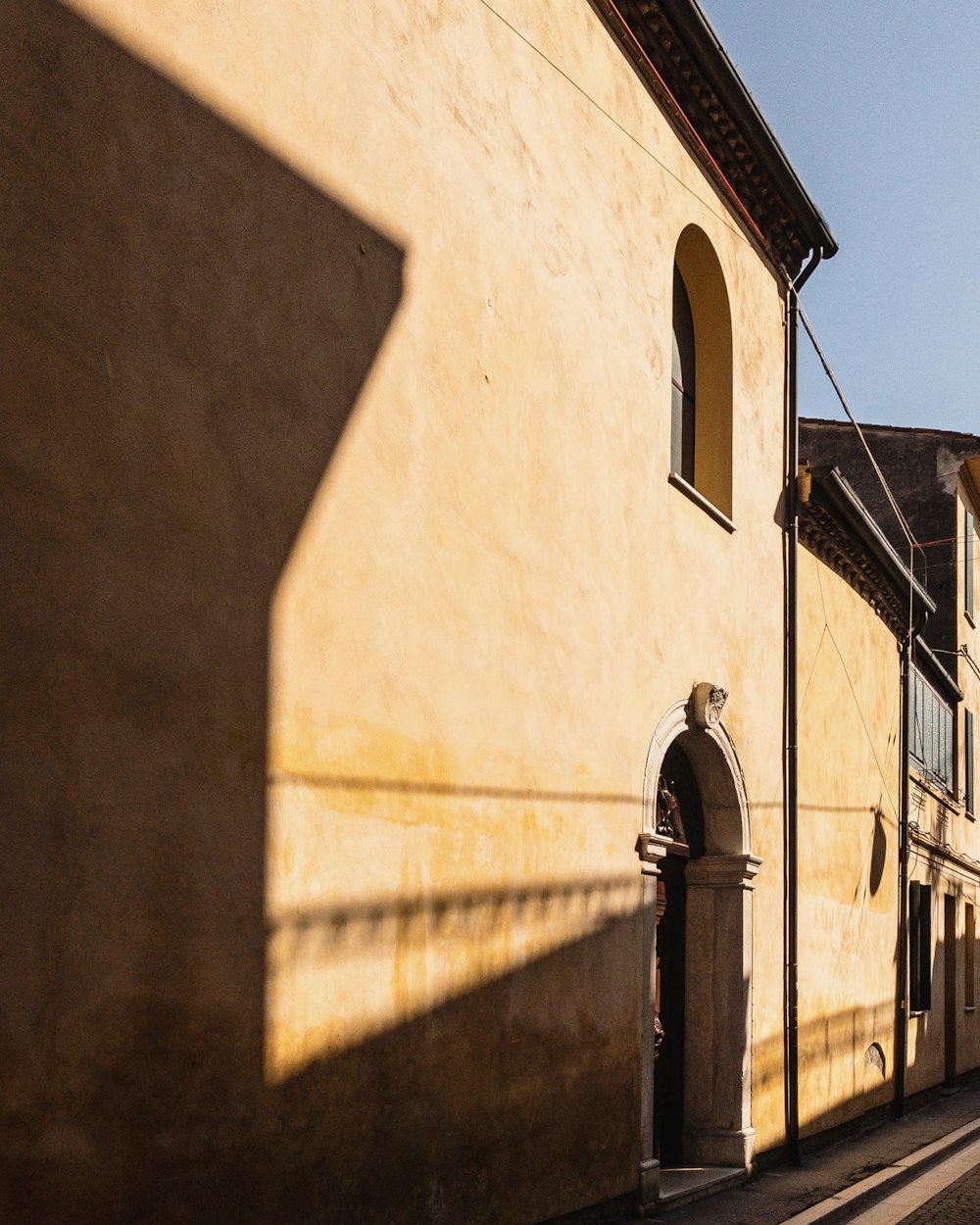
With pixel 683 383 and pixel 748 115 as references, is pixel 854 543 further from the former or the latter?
pixel 748 115

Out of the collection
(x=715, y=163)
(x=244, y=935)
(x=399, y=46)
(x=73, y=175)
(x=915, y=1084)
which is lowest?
(x=915, y=1084)

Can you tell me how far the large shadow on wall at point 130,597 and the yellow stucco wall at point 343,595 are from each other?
16 mm

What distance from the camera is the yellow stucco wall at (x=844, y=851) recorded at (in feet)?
42.0

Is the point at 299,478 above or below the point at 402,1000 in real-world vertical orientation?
above

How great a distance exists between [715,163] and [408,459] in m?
5.46

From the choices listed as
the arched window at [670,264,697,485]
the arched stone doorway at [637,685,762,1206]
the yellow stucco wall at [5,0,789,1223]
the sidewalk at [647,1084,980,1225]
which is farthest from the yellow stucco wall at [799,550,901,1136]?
the yellow stucco wall at [5,0,789,1223]

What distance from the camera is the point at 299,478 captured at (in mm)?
5969

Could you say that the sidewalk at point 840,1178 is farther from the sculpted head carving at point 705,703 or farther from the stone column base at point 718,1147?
the sculpted head carving at point 705,703

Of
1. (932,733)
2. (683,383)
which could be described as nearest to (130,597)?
(683,383)

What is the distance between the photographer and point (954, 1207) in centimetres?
987

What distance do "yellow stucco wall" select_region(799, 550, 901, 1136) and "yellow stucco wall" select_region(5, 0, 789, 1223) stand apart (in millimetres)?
3955

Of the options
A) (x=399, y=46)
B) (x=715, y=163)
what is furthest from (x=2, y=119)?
(x=715, y=163)

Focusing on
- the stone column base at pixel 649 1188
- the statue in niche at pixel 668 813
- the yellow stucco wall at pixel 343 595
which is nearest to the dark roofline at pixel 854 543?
the statue in niche at pixel 668 813

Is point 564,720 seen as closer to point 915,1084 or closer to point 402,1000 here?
point 402,1000
